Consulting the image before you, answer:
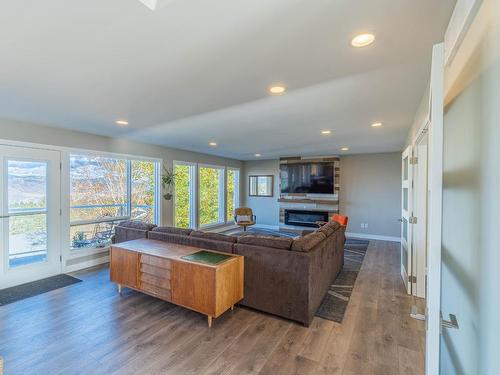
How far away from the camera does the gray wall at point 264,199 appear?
27.2 ft

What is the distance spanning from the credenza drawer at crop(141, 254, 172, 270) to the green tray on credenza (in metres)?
0.21

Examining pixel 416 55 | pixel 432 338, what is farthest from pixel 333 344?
pixel 416 55

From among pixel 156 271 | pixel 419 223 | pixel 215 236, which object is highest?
pixel 419 223

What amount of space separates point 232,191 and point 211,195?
1.18 m

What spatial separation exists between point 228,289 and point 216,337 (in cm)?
44

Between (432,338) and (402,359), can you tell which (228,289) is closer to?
(402,359)

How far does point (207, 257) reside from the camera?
265cm

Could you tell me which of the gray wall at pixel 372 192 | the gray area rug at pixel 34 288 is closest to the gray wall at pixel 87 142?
the gray area rug at pixel 34 288

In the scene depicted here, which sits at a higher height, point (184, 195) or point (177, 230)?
point (184, 195)

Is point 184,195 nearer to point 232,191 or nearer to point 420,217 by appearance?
point 232,191

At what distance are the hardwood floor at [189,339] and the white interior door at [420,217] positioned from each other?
0.37 metres

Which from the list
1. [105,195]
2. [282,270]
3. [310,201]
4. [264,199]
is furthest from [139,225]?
[264,199]

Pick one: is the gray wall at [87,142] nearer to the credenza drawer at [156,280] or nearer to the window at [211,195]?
the window at [211,195]

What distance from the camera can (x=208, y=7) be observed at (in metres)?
1.30
